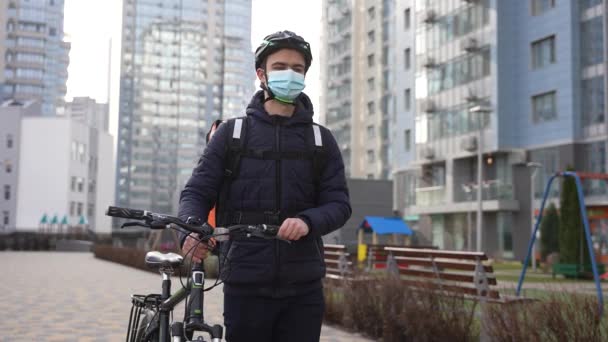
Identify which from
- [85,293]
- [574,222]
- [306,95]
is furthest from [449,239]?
[306,95]

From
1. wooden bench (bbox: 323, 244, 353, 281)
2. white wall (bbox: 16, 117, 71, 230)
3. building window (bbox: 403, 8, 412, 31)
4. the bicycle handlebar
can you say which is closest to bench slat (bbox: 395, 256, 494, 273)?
wooden bench (bbox: 323, 244, 353, 281)

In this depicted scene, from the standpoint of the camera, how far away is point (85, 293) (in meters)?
16.4

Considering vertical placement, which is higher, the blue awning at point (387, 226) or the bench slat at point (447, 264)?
the blue awning at point (387, 226)

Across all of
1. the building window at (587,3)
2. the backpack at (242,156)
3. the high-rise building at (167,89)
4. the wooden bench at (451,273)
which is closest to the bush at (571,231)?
the wooden bench at (451,273)

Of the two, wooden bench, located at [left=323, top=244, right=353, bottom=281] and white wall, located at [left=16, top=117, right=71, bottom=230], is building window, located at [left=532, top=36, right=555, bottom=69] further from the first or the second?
white wall, located at [left=16, top=117, right=71, bottom=230]

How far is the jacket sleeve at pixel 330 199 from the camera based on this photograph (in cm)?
332

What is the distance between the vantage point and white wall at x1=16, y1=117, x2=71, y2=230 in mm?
87750

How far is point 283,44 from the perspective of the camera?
11.6 feet

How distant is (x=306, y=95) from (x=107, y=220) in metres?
103

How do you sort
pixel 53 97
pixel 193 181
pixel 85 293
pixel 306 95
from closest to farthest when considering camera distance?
1. pixel 193 181
2. pixel 306 95
3. pixel 85 293
4. pixel 53 97

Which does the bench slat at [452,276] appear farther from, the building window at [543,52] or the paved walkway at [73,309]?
the building window at [543,52]

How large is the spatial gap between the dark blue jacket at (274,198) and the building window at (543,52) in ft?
138

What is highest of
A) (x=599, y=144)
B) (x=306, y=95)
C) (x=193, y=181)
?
(x=599, y=144)

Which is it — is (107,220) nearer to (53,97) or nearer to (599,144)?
(53,97)
